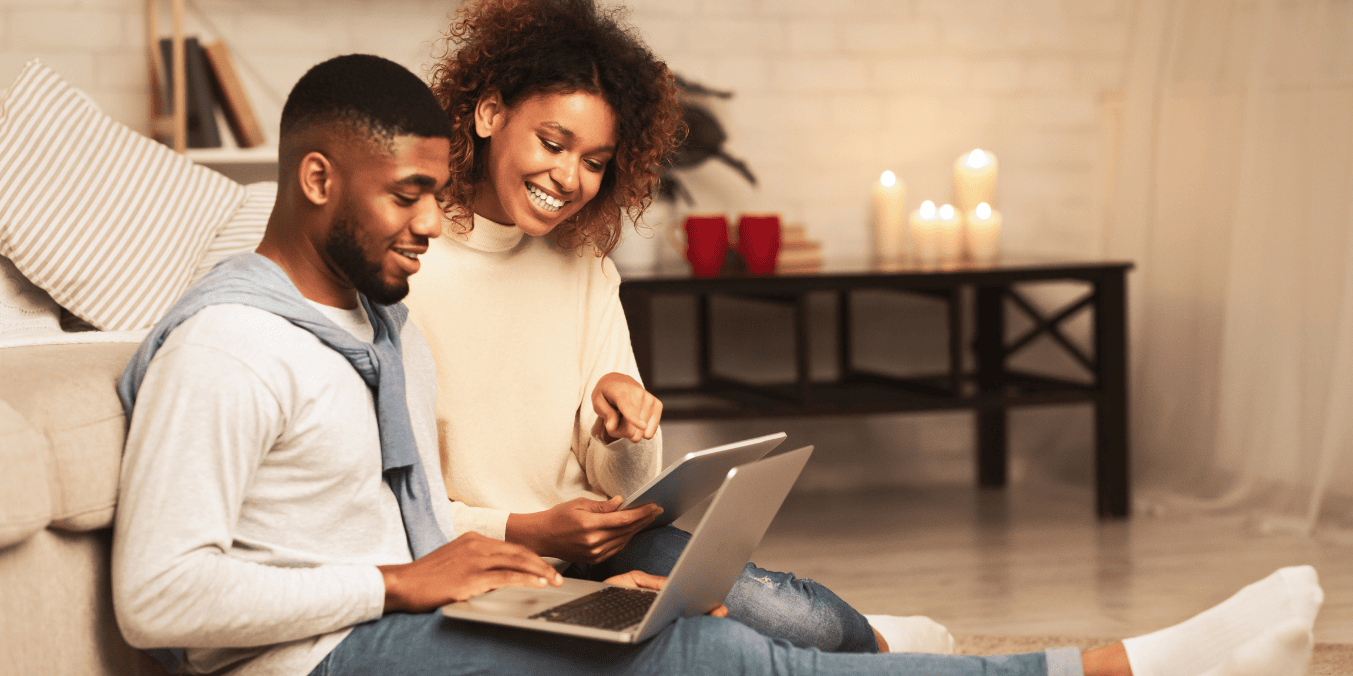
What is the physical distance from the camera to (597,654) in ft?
3.17

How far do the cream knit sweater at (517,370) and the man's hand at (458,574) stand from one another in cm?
35

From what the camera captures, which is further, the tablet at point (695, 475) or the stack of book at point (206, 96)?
the stack of book at point (206, 96)

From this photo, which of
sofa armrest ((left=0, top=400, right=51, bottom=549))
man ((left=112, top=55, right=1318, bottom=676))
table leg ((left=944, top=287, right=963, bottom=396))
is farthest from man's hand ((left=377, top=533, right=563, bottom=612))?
table leg ((left=944, top=287, right=963, bottom=396))

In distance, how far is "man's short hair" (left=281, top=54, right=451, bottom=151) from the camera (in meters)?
0.94

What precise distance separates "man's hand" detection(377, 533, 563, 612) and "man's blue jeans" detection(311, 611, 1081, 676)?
18 mm

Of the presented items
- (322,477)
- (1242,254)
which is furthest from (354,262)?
(1242,254)

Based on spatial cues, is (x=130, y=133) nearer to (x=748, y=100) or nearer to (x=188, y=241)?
(x=188, y=241)

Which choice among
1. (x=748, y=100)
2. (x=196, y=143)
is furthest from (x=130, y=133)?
(x=748, y=100)

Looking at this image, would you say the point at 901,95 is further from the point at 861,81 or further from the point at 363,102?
the point at 363,102

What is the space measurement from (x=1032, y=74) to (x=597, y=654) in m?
2.48

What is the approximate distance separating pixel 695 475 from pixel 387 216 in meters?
0.38

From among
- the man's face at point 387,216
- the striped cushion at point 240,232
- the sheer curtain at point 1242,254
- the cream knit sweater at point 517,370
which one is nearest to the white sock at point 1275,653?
the cream knit sweater at point 517,370

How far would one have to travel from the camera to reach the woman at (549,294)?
4.32ft

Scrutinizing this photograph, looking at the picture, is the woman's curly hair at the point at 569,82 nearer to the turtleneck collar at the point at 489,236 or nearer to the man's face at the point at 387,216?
the turtleneck collar at the point at 489,236
